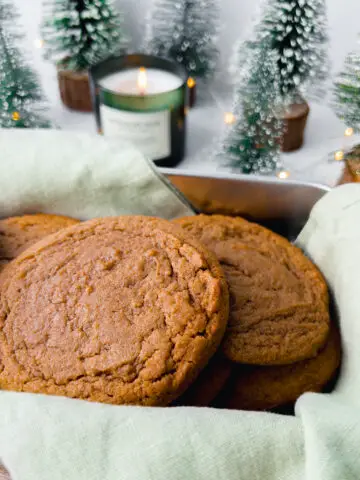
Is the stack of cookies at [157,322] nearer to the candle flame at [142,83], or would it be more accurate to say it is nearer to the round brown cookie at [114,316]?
the round brown cookie at [114,316]

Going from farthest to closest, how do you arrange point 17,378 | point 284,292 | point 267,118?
point 267,118
point 284,292
point 17,378

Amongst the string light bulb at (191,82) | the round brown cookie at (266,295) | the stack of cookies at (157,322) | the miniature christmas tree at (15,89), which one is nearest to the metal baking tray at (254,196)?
the round brown cookie at (266,295)

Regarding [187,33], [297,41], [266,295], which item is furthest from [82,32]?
[266,295]

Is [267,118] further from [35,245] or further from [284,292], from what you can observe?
[35,245]

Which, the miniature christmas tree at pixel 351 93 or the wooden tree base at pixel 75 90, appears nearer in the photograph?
the miniature christmas tree at pixel 351 93

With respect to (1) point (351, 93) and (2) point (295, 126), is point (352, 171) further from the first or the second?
(2) point (295, 126)

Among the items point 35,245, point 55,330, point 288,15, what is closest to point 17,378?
point 55,330
